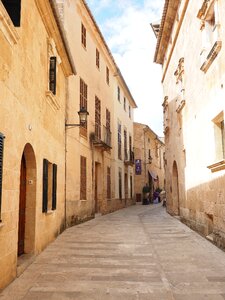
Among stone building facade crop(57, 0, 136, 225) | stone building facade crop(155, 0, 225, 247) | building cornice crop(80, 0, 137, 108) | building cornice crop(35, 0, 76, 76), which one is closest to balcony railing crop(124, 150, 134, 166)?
stone building facade crop(57, 0, 136, 225)

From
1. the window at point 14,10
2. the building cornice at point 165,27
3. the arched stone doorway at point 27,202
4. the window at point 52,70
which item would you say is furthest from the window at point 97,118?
the window at point 14,10

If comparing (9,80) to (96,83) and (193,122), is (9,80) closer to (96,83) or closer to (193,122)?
(193,122)

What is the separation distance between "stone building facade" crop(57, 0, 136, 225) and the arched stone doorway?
433 cm

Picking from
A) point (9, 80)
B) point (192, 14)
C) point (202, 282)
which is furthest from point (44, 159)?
point (192, 14)

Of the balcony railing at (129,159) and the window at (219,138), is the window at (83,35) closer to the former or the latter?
the window at (219,138)

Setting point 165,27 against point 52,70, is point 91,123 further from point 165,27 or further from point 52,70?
point 52,70

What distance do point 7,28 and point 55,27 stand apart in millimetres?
3855

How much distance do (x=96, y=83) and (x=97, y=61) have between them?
136 cm

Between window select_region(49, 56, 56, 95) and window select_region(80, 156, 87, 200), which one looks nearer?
window select_region(49, 56, 56, 95)

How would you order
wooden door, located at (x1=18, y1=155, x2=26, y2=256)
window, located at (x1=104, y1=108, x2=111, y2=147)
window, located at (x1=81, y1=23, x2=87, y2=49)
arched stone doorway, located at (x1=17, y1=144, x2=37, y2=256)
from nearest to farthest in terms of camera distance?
1. wooden door, located at (x1=18, y1=155, x2=26, y2=256)
2. arched stone doorway, located at (x1=17, y1=144, x2=37, y2=256)
3. window, located at (x1=81, y1=23, x2=87, y2=49)
4. window, located at (x1=104, y1=108, x2=111, y2=147)

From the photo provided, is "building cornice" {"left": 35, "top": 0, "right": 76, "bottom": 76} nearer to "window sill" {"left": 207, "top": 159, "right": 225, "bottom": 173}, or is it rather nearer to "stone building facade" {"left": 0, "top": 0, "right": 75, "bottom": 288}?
"stone building facade" {"left": 0, "top": 0, "right": 75, "bottom": 288}

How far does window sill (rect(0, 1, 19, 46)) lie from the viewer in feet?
13.8

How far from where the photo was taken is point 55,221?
29.0 feet

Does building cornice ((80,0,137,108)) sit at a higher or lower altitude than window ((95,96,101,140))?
higher
